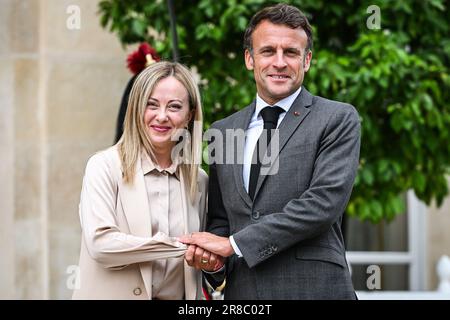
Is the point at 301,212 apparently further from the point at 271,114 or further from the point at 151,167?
the point at 151,167

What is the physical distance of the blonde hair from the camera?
3.74 m

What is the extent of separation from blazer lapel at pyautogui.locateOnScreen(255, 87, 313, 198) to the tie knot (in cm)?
5

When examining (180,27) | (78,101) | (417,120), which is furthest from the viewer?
(78,101)

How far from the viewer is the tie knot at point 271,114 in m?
3.68

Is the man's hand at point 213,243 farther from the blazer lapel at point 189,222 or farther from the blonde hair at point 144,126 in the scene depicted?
the blonde hair at point 144,126

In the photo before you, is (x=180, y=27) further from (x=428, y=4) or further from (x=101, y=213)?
(x=101, y=213)

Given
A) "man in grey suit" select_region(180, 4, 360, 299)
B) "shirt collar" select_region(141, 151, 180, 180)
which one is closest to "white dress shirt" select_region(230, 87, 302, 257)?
"man in grey suit" select_region(180, 4, 360, 299)

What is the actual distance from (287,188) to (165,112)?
0.56m

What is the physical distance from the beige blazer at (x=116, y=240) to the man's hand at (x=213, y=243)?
6 centimetres

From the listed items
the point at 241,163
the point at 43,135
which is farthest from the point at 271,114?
the point at 43,135

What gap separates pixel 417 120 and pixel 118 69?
9.02 feet

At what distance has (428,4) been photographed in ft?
19.5
